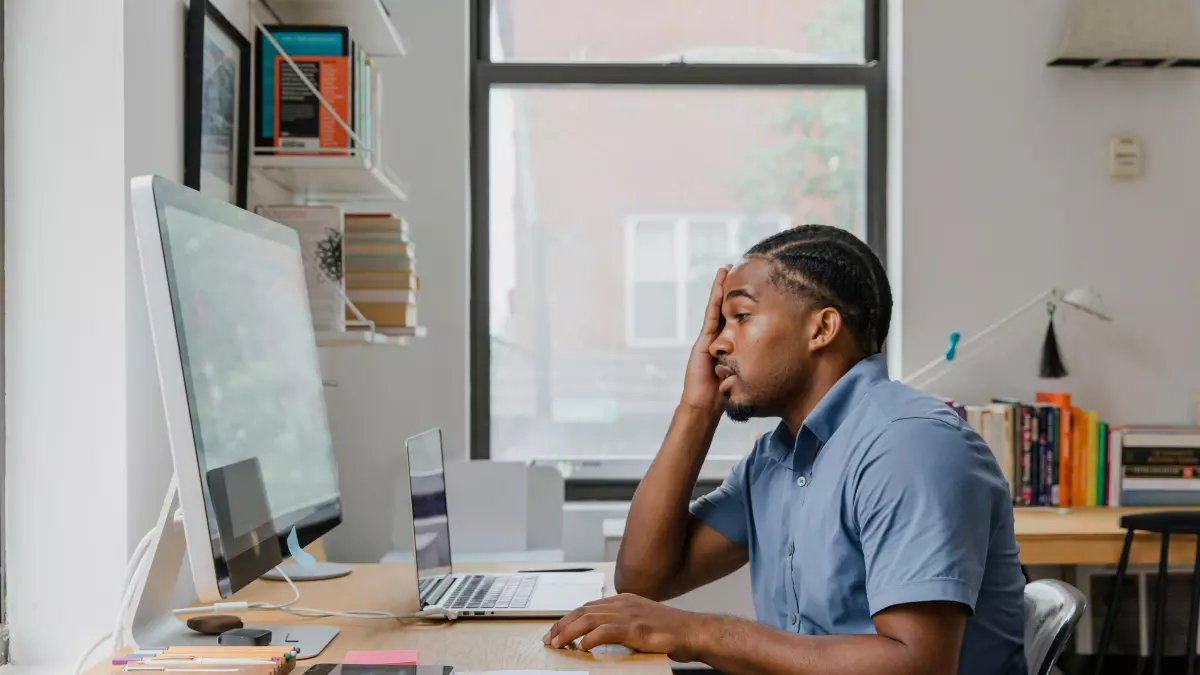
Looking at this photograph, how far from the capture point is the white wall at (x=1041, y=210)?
3.39 metres

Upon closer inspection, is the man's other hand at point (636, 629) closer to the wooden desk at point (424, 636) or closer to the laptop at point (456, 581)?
the wooden desk at point (424, 636)

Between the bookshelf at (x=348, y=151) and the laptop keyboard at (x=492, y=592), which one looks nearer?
the laptop keyboard at (x=492, y=592)

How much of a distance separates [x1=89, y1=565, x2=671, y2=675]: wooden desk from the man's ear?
1.69 feet

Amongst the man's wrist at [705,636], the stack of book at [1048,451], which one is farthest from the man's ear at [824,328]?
the stack of book at [1048,451]

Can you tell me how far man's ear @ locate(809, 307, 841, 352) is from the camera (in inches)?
62.3

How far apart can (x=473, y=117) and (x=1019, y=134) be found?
1732 mm

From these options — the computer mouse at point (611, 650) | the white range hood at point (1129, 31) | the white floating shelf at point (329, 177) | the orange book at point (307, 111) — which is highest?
the white range hood at point (1129, 31)

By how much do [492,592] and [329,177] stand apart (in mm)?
1184

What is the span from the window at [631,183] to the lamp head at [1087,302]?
618 mm

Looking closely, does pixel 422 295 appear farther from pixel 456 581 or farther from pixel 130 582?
pixel 130 582

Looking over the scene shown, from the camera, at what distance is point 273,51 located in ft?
7.30

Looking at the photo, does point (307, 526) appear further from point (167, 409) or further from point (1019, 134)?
point (1019, 134)

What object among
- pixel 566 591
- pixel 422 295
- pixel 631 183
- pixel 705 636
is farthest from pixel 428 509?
pixel 631 183

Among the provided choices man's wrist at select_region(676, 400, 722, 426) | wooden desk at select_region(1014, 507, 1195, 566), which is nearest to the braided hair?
man's wrist at select_region(676, 400, 722, 426)
